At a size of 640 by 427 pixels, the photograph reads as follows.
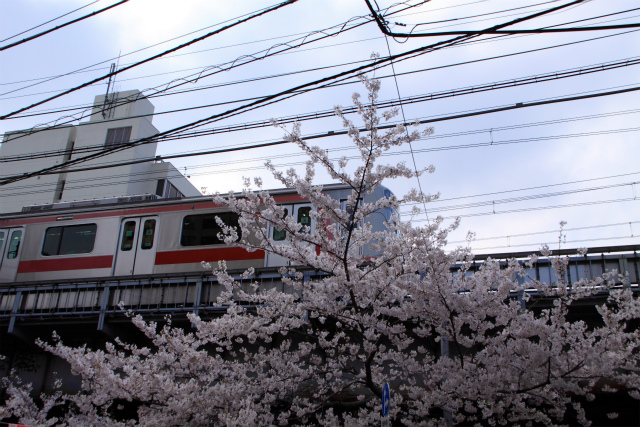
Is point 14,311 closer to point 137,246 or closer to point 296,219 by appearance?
point 137,246

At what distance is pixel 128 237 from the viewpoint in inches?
555

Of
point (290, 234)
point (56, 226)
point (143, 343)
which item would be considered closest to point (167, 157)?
point (290, 234)

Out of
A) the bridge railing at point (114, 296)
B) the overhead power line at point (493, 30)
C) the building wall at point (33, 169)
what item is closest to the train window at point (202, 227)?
the bridge railing at point (114, 296)

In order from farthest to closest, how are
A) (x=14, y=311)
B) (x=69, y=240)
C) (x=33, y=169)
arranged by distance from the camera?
1. (x=33, y=169)
2. (x=69, y=240)
3. (x=14, y=311)

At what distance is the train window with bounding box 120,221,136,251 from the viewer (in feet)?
46.1

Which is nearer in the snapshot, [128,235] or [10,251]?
[128,235]

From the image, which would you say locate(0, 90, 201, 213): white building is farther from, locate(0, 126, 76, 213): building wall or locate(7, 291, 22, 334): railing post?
locate(7, 291, 22, 334): railing post

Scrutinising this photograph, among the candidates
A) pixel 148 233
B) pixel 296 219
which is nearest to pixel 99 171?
pixel 148 233

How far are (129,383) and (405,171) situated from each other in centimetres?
479

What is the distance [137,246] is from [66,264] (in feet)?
7.50

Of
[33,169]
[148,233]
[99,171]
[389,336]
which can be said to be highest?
[33,169]

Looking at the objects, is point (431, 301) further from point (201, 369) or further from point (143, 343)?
point (143, 343)

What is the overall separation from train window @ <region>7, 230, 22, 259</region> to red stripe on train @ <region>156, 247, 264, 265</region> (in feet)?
16.1

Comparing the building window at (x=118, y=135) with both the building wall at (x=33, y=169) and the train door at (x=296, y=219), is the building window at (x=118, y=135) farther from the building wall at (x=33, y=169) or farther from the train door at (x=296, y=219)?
the train door at (x=296, y=219)
